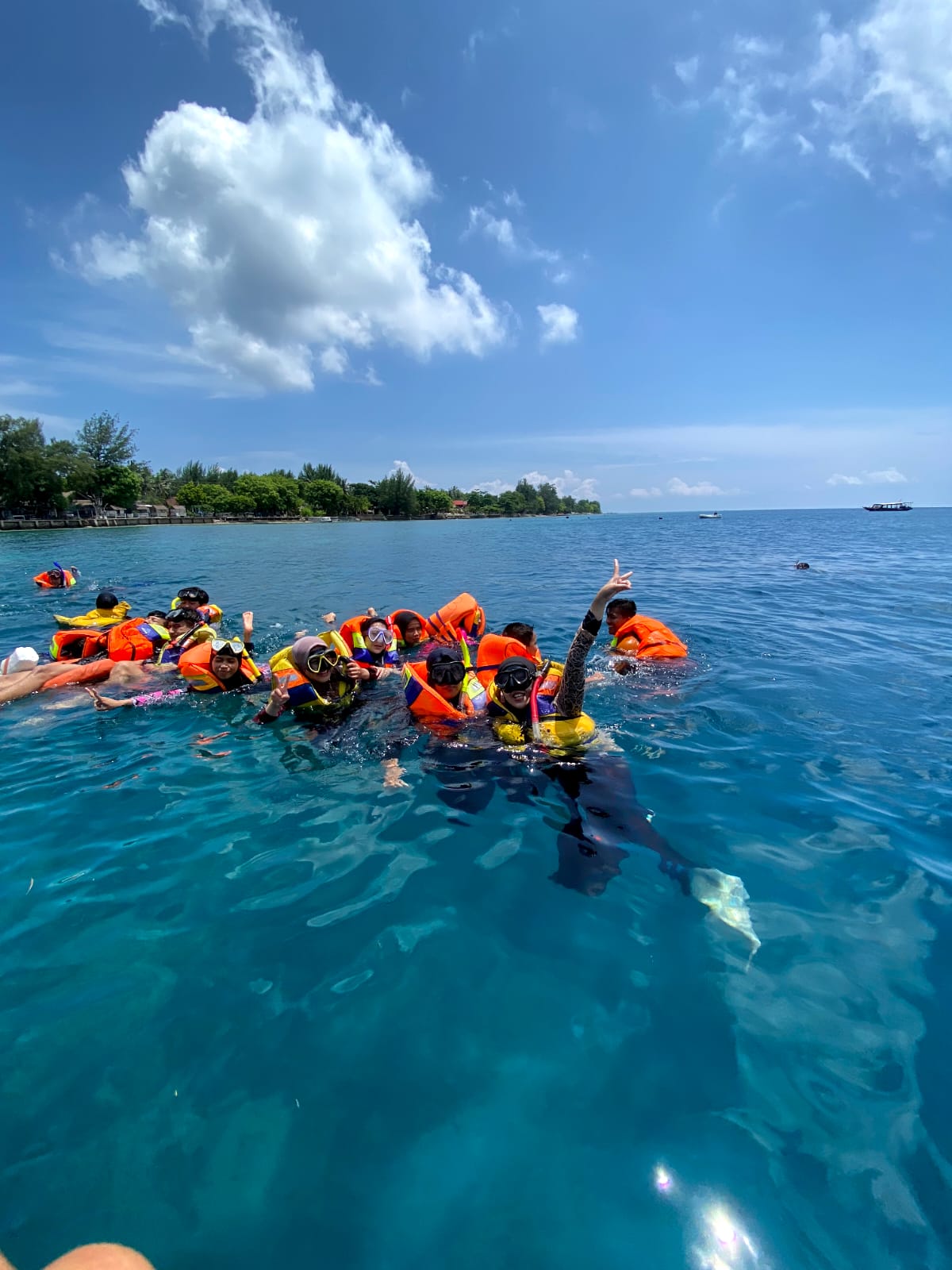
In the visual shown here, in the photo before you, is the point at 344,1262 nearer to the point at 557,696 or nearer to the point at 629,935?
the point at 629,935

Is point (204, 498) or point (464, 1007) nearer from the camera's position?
point (464, 1007)

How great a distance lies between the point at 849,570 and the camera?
23.7 meters

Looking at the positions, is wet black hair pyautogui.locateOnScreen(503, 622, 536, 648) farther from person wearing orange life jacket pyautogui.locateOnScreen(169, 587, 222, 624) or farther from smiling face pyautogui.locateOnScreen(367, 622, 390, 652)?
person wearing orange life jacket pyautogui.locateOnScreen(169, 587, 222, 624)

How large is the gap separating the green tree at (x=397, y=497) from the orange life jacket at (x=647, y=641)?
13174 cm

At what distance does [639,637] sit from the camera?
31.3ft

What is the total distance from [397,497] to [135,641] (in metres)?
131

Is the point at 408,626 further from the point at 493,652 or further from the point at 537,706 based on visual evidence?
the point at 537,706

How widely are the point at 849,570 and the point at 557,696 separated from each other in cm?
2433

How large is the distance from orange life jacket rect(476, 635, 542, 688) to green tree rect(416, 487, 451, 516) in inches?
5548

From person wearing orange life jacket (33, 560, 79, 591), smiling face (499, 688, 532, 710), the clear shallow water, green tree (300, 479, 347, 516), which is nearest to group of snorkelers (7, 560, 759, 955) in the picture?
smiling face (499, 688, 532, 710)

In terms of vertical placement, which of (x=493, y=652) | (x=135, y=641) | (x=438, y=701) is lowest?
(x=135, y=641)

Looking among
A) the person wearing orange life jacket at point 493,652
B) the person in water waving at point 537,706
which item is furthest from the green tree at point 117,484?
the person in water waving at point 537,706

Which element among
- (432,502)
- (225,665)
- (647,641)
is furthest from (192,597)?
(432,502)

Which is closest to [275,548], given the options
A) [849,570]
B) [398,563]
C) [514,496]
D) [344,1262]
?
[398,563]
